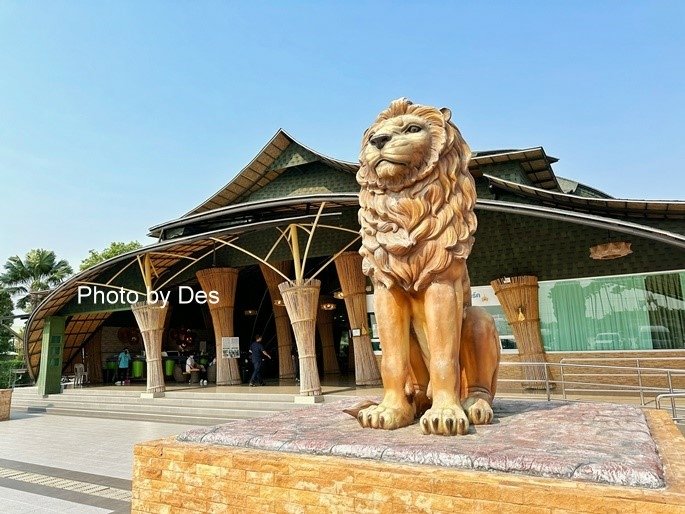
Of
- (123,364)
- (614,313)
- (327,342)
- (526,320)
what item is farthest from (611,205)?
(123,364)

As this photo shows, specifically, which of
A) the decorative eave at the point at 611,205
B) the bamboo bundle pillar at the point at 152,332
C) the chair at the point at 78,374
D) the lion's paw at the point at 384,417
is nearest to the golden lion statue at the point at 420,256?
the lion's paw at the point at 384,417

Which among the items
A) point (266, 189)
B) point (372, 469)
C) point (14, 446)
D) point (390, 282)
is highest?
point (266, 189)

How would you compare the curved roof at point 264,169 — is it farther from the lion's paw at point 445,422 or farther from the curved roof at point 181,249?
the lion's paw at point 445,422

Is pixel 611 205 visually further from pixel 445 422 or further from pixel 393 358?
pixel 445 422

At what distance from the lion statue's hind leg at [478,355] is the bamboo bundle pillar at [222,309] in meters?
10.1

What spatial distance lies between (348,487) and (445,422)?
2.27 ft

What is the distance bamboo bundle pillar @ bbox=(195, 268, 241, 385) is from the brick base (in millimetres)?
9816

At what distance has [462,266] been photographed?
3113 millimetres

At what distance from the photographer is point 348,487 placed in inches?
88.5

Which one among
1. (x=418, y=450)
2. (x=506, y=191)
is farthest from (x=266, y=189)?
(x=418, y=450)

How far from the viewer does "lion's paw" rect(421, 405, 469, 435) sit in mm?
2662

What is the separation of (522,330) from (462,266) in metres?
6.77

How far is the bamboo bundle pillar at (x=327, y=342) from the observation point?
15.5 meters

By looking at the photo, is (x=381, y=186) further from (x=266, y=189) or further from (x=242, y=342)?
(x=242, y=342)
